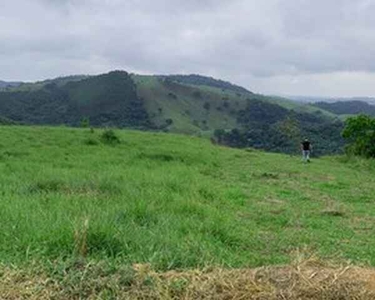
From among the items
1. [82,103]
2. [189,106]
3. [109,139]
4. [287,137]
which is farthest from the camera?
[189,106]

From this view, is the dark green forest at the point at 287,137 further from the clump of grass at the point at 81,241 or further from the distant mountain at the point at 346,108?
the distant mountain at the point at 346,108

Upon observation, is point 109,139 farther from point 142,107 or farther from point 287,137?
point 142,107

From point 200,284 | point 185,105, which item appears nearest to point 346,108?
point 185,105

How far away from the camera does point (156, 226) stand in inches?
288

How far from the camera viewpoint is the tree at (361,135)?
31938 millimetres

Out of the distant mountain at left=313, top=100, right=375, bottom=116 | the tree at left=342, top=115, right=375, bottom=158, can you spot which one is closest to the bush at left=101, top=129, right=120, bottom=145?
the tree at left=342, top=115, right=375, bottom=158

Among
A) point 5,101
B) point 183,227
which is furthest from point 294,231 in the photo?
point 5,101

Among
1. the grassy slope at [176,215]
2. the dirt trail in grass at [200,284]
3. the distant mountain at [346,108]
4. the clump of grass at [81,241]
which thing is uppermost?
the dirt trail in grass at [200,284]

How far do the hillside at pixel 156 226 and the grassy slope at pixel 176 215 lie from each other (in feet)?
0.06

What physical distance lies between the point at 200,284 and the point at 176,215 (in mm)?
4298

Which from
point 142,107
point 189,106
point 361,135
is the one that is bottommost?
point 142,107

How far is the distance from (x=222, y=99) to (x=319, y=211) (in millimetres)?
88614

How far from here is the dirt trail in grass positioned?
3.93 m

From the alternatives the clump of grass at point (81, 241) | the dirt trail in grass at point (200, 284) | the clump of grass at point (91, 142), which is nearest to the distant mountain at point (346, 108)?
the clump of grass at point (91, 142)
